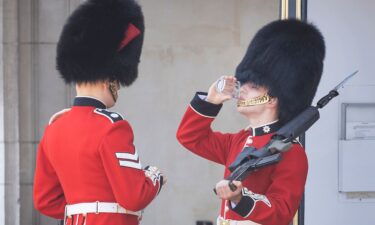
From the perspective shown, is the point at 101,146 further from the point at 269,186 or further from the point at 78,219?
the point at 269,186

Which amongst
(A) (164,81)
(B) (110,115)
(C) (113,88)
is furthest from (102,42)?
(A) (164,81)

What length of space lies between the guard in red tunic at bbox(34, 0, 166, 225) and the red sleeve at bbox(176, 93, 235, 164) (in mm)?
190

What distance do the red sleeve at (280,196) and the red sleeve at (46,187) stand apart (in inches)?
33.8

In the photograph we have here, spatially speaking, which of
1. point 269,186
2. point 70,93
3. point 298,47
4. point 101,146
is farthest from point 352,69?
point 70,93

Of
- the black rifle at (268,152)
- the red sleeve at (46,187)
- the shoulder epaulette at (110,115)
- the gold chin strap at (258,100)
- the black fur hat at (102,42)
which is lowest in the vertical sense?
the red sleeve at (46,187)

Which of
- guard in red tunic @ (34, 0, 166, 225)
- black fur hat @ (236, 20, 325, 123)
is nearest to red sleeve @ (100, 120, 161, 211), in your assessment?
guard in red tunic @ (34, 0, 166, 225)

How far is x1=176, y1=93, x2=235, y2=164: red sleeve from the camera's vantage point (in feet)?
9.88

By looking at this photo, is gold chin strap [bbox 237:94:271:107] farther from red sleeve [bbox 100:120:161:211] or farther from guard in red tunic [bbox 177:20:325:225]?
red sleeve [bbox 100:120:161:211]

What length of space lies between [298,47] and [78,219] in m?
1.02

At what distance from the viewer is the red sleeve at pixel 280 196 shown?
8.49ft

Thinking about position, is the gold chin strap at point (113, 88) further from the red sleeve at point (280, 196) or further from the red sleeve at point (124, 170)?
the red sleeve at point (280, 196)

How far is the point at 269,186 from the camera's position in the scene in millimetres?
2791

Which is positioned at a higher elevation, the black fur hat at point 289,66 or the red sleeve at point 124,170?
the black fur hat at point 289,66

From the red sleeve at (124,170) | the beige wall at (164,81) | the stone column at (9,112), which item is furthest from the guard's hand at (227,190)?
the stone column at (9,112)
